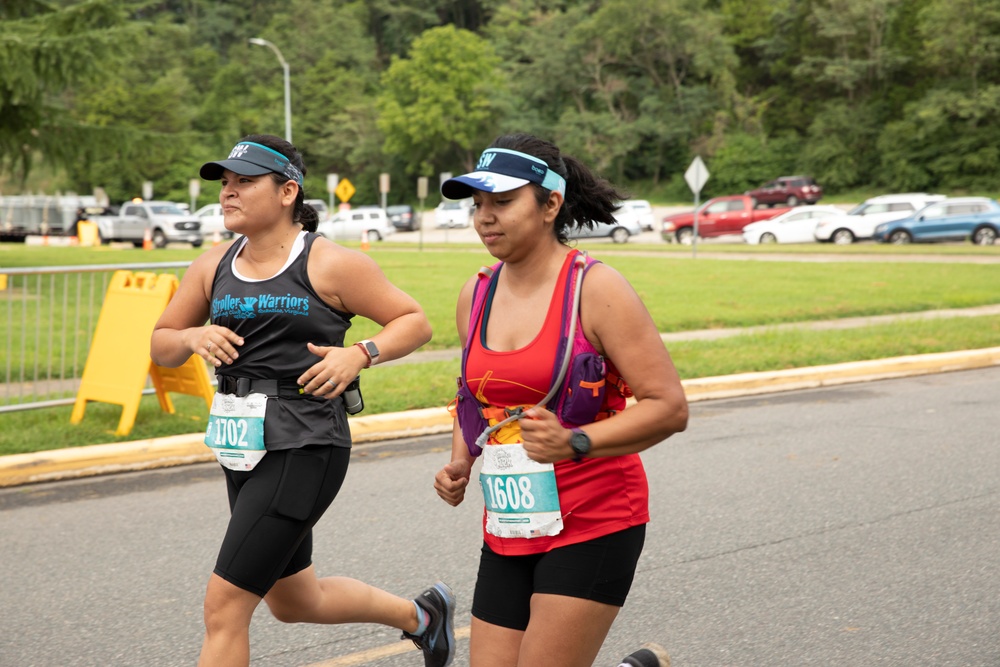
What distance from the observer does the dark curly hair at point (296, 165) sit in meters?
3.52

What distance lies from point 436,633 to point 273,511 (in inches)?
39.6

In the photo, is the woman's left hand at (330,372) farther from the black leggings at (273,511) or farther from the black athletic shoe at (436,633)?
the black athletic shoe at (436,633)

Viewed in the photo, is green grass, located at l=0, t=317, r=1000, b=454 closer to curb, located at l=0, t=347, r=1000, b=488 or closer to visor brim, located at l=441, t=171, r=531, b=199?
curb, located at l=0, t=347, r=1000, b=488

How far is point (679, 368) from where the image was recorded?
11211 mm

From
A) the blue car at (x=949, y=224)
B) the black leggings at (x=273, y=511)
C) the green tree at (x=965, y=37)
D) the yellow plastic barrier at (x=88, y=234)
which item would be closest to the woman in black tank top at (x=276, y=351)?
the black leggings at (x=273, y=511)

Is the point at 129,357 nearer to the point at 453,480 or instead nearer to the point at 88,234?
the point at 453,480

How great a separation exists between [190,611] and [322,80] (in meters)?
94.4

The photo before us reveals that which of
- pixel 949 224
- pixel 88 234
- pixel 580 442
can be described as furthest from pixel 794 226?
pixel 580 442

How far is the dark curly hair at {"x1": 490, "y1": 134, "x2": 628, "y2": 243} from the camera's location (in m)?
2.89

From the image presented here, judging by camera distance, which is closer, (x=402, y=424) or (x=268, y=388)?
(x=268, y=388)

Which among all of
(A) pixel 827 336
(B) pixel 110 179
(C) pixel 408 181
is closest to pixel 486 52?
(C) pixel 408 181

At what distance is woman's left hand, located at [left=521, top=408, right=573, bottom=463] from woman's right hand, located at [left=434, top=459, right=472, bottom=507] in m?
0.38

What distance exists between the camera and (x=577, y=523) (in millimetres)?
2809

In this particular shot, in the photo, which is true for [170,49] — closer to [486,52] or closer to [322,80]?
[322,80]
